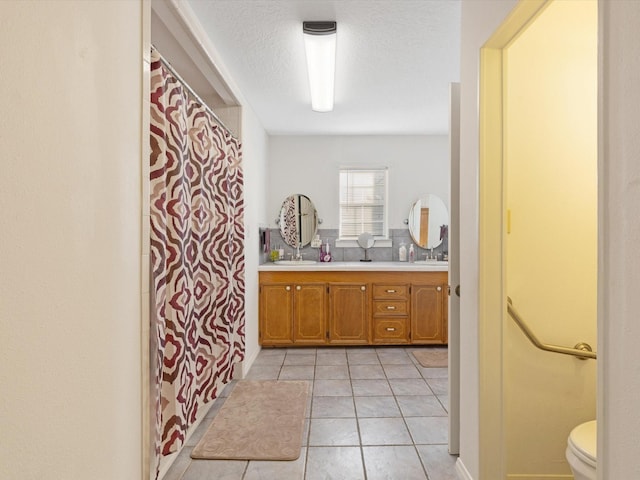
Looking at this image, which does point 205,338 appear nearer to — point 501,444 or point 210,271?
point 210,271

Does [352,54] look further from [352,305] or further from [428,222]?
[428,222]

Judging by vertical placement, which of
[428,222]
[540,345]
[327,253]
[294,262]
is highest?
[428,222]

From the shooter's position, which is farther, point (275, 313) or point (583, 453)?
point (275, 313)

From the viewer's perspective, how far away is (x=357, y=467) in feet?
7.21

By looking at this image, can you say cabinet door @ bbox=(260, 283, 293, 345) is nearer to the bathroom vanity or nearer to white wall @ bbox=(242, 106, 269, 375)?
the bathroom vanity

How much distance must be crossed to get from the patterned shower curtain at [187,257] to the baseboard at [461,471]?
1.36m

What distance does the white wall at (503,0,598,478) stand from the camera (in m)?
2.03

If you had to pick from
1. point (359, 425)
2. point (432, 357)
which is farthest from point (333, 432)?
point (432, 357)

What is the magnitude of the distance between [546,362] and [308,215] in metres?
3.50

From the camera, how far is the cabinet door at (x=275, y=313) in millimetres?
4469

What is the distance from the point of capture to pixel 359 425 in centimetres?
268

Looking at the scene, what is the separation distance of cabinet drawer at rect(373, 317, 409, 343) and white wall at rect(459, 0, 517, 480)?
2.40 m

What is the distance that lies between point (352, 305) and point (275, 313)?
2.65 feet
